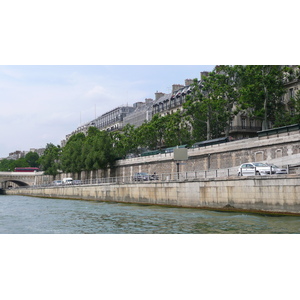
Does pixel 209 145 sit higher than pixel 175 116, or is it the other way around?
pixel 175 116

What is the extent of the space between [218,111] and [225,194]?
2808cm

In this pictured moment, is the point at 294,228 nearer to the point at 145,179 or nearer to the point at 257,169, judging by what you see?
the point at 257,169

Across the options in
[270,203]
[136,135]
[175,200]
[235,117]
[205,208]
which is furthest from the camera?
[136,135]

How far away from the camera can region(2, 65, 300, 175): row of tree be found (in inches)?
1891

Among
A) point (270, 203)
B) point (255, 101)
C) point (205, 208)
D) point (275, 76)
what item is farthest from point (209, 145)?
point (270, 203)

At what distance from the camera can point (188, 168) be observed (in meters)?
49.0

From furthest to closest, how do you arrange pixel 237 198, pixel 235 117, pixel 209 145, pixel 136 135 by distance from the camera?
1. pixel 136 135
2. pixel 235 117
3. pixel 209 145
4. pixel 237 198

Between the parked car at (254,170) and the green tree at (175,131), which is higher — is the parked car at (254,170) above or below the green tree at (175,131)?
below

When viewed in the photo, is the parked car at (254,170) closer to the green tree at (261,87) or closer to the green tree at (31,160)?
the green tree at (261,87)

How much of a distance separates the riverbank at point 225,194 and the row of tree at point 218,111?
55.9ft

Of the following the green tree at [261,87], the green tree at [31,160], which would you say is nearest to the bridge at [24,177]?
the green tree at [31,160]

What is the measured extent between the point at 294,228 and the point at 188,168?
31.9 metres

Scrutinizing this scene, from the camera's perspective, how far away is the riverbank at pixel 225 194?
2191cm

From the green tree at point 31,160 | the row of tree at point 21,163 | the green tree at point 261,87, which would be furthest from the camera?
the green tree at point 31,160
